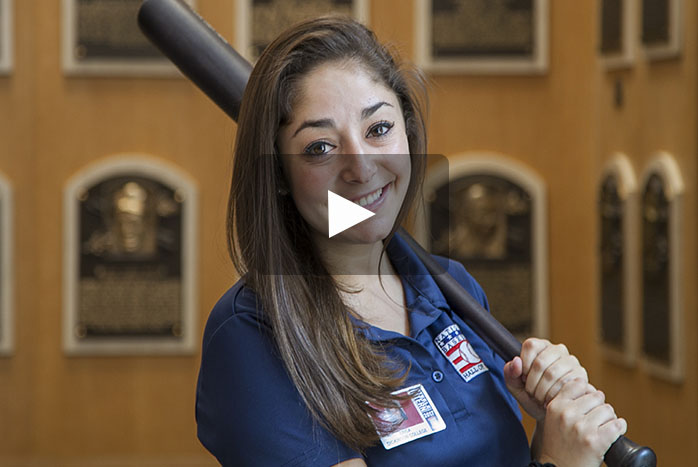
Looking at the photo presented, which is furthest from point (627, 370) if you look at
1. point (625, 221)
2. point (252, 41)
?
point (252, 41)

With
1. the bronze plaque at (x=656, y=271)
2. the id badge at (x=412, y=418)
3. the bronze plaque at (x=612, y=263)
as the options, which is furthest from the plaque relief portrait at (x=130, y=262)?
the id badge at (x=412, y=418)

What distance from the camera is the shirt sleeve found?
98 cm

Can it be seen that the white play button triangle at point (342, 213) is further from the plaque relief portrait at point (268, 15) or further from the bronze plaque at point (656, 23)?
the plaque relief portrait at point (268, 15)

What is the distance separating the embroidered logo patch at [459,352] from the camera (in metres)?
1.15

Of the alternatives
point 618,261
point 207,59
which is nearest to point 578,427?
point 207,59

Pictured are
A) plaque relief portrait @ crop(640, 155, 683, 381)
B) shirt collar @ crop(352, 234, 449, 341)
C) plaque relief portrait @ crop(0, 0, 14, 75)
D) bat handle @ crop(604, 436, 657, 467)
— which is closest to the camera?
bat handle @ crop(604, 436, 657, 467)

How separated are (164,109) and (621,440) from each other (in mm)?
2550

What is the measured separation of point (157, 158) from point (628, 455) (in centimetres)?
256

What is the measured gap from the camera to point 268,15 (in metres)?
3.24

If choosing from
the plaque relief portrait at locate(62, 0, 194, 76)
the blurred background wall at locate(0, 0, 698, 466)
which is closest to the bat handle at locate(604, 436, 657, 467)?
the blurred background wall at locate(0, 0, 698, 466)

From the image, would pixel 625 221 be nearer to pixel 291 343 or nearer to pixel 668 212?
pixel 668 212

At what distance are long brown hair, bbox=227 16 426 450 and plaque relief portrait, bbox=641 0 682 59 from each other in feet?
5.55

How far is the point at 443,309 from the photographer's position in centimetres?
120

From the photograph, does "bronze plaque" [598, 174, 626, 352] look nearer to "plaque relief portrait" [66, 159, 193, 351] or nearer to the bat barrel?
"plaque relief portrait" [66, 159, 193, 351]
